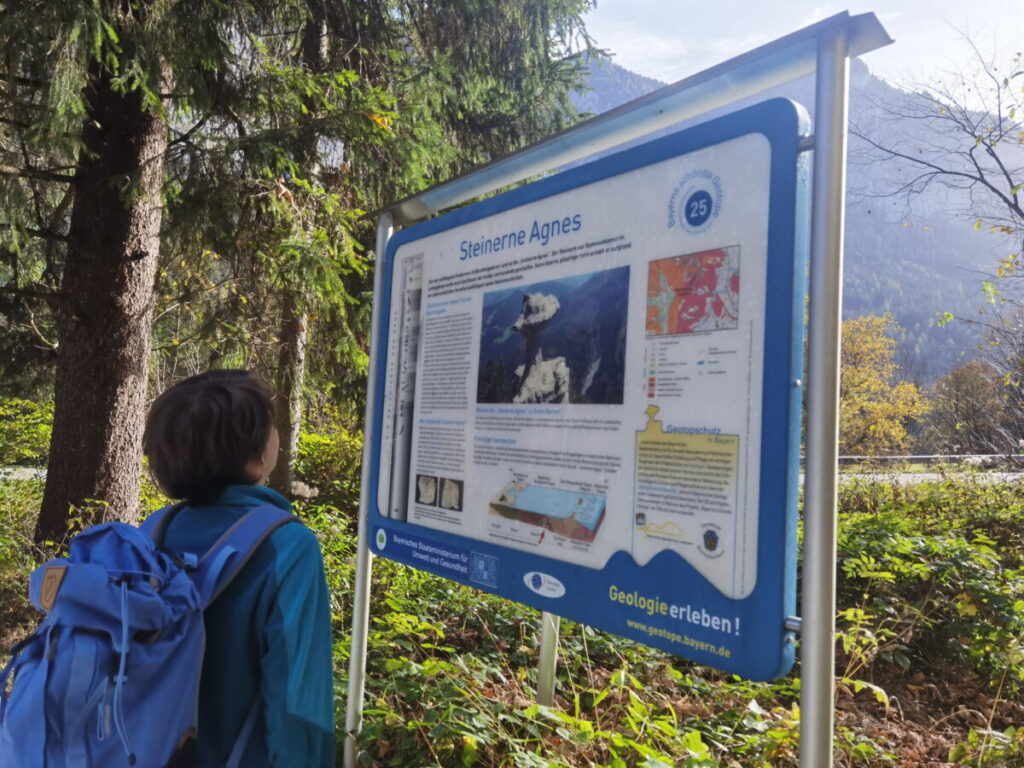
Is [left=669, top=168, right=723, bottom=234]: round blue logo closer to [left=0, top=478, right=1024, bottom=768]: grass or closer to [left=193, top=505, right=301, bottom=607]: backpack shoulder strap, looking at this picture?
[left=193, top=505, right=301, bottom=607]: backpack shoulder strap

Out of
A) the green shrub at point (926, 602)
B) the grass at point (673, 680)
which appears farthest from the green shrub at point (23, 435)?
the green shrub at point (926, 602)

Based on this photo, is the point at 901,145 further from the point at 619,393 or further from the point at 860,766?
the point at 619,393

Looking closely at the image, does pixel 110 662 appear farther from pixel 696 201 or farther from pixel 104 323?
pixel 104 323

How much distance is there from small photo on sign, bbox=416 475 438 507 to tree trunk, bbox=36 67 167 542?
4.20 meters

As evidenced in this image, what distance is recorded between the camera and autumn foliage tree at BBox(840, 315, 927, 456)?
111ft

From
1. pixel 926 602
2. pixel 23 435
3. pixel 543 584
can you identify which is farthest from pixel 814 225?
pixel 23 435

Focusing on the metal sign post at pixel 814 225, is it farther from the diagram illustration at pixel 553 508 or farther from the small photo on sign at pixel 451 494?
the small photo on sign at pixel 451 494

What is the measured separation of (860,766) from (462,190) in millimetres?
2690

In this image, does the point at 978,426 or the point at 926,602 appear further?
the point at 978,426

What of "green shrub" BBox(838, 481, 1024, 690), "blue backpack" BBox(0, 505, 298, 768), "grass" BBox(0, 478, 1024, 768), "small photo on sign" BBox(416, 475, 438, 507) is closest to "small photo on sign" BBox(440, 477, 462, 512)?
"small photo on sign" BBox(416, 475, 438, 507)

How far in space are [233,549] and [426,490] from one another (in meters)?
1.10

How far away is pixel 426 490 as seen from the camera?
2607 millimetres

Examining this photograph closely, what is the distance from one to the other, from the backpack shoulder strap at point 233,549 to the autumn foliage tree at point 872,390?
3482cm

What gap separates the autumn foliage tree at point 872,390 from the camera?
3394 cm
